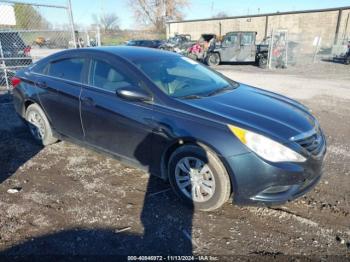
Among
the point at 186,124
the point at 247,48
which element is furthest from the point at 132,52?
the point at 247,48

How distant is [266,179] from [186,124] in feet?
3.03

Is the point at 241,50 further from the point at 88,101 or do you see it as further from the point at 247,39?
the point at 88,101

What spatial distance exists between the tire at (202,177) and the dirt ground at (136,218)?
0.13m

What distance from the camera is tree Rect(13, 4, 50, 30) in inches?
351

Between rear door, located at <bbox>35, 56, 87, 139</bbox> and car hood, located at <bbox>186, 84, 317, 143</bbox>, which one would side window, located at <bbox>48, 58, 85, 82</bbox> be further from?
car hood, located at <bbox>186, 84, 317, 143</bbox>

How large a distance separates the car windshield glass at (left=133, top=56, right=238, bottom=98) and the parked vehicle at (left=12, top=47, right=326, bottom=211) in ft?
0.05

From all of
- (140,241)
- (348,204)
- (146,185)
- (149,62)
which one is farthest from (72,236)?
(348,204)

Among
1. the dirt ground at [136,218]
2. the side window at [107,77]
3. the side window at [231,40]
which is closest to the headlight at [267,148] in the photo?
the dirt ground at [136,218]

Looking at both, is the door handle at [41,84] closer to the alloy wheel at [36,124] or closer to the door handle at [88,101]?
the alloy wheel at [36,124]

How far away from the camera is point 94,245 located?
2.69 meters

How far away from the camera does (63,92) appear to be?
4.16 metres

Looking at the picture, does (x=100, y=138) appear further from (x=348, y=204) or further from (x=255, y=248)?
(x=348, y=204)

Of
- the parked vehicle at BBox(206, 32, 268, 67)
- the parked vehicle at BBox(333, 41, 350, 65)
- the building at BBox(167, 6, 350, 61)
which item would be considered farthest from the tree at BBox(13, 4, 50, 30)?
the building at BBox(167, 6, 350, 61)

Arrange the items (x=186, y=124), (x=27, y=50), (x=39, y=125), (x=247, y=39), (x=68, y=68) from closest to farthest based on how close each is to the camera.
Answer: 1. (x=186, y=124)
2. (x=68, y=68)
3. (x=39, y=125)
4. (x=27, y=50)
5. (x=247, y=39)
